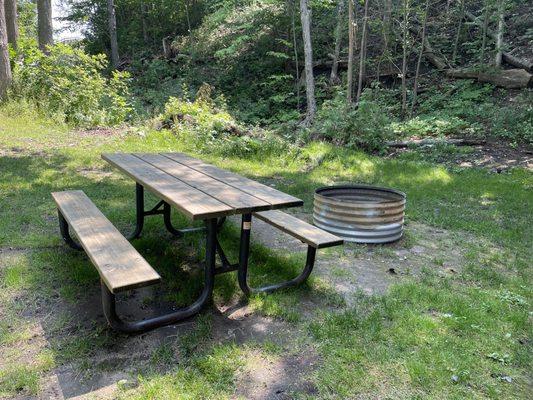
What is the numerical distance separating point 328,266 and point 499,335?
137cm

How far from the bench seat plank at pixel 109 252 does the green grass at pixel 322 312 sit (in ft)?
1.42

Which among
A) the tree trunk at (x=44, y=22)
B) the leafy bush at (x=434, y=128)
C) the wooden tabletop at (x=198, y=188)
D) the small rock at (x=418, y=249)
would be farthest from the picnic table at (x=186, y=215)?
the tree trunk at (x=44, y=22)

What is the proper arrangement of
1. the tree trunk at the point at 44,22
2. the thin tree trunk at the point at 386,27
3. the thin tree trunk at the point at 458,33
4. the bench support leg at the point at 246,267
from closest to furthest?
the bench support leg at the point at 246,267 → the tree trunk at the point at 44,22 → the thin tree trunk at the point at 386,27 → the thin tree trunk at the point at 458,33

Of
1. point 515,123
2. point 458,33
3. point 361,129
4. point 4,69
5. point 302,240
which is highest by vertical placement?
point 458,33

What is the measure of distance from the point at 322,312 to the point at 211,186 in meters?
1.16

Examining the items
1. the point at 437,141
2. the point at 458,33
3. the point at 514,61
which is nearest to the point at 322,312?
the point at 437,141

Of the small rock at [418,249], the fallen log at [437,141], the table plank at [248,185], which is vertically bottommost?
the small rock at [418,249]

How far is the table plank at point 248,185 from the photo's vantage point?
2.85m

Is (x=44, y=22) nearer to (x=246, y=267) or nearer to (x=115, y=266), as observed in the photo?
(x=246, y=267)

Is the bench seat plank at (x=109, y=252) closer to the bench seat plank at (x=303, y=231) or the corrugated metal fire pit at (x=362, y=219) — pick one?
the bench seat plank at (x=303, y=231)

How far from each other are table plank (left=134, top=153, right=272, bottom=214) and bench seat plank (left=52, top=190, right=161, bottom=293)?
0.64m

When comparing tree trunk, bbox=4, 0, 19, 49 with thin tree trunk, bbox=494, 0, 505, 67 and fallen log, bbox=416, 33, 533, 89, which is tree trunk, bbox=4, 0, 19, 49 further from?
thin tree trunk, bbox=494, 0, 505, 67

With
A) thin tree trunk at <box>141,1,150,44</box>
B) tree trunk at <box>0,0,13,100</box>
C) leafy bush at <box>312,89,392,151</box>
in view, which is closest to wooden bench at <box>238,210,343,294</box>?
leafy bush at <box>312,89,392,151</box>

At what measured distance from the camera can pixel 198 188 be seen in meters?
3.11
